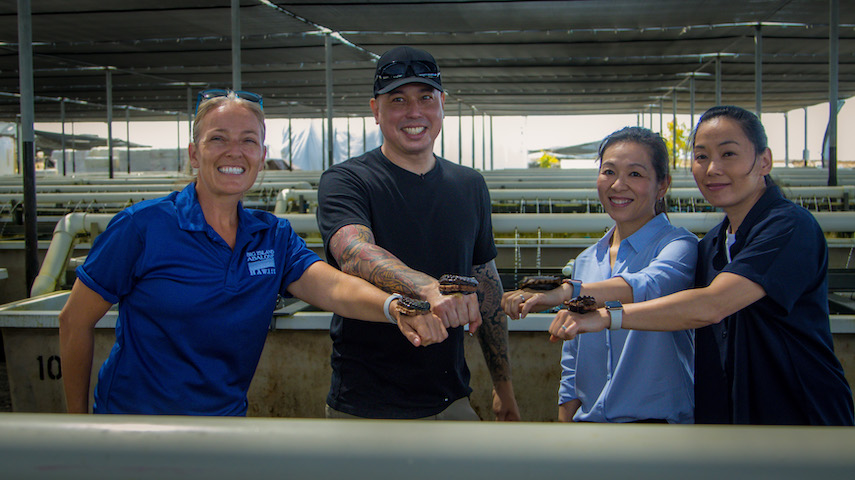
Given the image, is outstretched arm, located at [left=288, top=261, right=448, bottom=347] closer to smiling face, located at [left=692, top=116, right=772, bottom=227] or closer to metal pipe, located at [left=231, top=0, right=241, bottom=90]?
smiling face, located at [left=692, top=116, right=772, bottom=227]

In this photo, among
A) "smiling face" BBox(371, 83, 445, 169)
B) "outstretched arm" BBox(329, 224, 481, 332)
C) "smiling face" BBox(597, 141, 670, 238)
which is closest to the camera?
"outstretched arm" BBox(329, 224, 481, 332)

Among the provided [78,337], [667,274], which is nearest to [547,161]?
[667,274]

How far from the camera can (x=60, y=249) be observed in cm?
316

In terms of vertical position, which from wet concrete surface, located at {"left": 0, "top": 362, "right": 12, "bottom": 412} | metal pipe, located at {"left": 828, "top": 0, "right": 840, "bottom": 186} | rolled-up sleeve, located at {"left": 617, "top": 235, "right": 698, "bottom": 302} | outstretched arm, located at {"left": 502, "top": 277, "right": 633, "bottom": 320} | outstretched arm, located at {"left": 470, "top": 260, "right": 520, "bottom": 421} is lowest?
wet concrete surface, located at {"left": 0, "top": 362, "right": 12, "bottom": 412}

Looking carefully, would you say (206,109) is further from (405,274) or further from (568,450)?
(568,450)

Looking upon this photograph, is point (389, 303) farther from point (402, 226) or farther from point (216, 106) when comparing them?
point (216, 106)

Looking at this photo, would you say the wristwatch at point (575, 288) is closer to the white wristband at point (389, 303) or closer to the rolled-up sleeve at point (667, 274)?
the rolled-up sleeve at point (667, 274)

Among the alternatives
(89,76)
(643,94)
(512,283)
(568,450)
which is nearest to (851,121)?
(643,94)

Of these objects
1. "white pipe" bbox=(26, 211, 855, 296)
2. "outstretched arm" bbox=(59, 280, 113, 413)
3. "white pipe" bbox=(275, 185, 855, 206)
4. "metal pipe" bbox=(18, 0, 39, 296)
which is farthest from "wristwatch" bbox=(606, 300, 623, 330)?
"metal pipe" bbox=(18, 0, 39, 296)

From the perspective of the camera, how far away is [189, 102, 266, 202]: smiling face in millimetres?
1436

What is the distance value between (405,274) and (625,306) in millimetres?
449

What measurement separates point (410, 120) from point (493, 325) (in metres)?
0.66

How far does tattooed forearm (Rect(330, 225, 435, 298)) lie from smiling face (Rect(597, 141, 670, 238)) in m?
0.57

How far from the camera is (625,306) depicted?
1.28 meters
